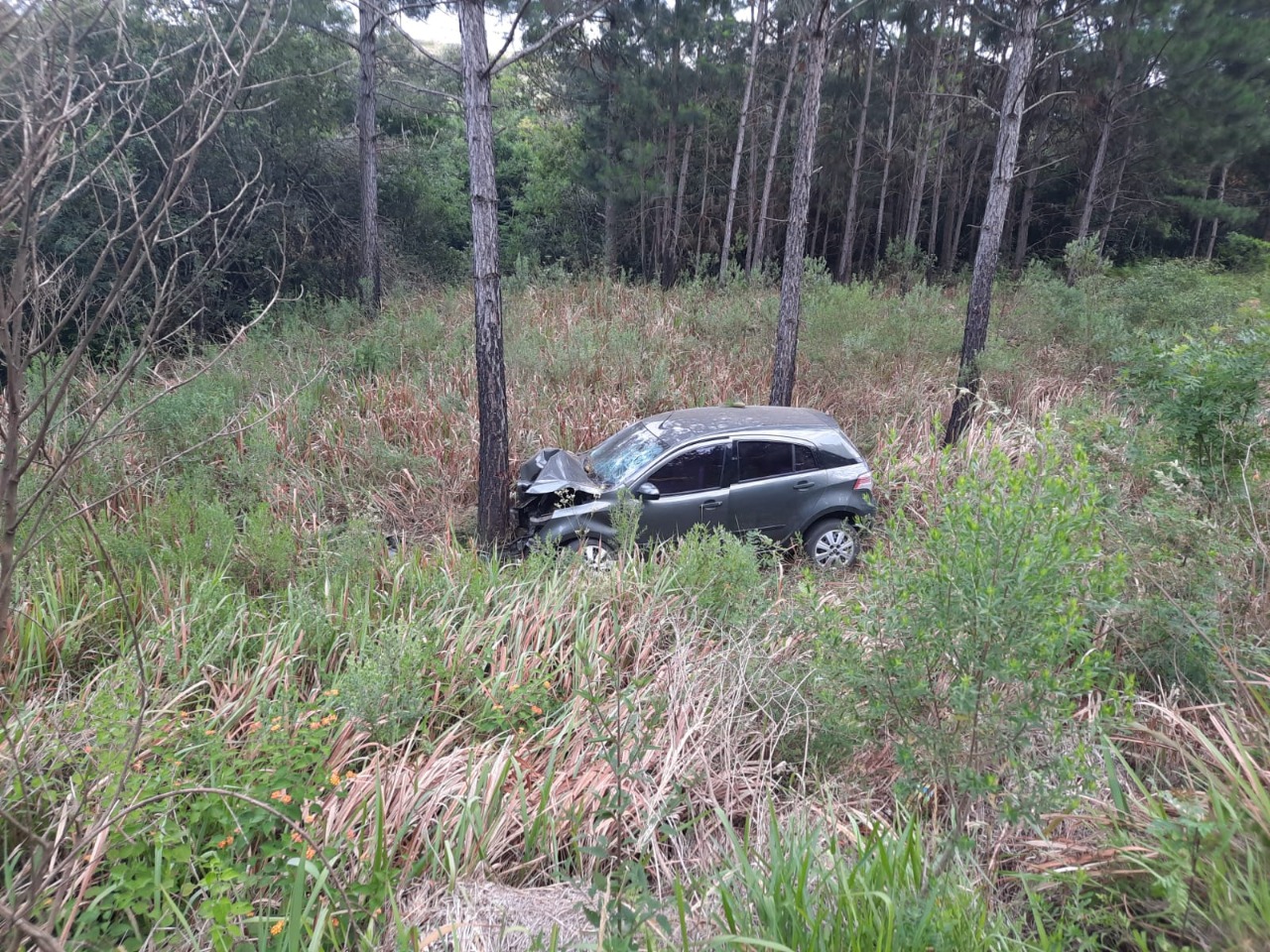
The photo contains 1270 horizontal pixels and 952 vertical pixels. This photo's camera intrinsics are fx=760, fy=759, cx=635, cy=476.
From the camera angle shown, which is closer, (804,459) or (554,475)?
(554,475)

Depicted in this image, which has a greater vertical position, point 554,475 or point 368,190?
point 368,190

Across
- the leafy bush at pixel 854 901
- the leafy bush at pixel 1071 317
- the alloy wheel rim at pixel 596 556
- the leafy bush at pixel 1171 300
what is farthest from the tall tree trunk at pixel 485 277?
the leafy bush at pixel 1171 300

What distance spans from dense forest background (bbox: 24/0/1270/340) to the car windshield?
314 inches

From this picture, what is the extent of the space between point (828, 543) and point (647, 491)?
1.97 m

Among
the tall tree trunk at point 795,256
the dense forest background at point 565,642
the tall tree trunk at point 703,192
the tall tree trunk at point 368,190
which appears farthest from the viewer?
the tall tree trunk at point 703,192

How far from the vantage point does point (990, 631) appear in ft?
8.36

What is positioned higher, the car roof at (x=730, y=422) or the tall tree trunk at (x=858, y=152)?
the tall tree trunk at (x=858, y=152)

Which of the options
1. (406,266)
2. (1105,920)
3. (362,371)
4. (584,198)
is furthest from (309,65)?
(1105,920)

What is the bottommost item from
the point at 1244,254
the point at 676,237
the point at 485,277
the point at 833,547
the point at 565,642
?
the point at 833,547

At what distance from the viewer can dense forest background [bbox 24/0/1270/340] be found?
16.3 meters

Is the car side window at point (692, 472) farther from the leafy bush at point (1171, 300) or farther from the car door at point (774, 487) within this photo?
the leafy bush at point (1171, 300)

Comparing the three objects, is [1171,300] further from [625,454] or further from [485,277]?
[485,277]

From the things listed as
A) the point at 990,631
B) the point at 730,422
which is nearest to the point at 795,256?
the point at 730,422

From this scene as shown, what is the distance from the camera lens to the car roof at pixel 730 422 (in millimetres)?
7266
